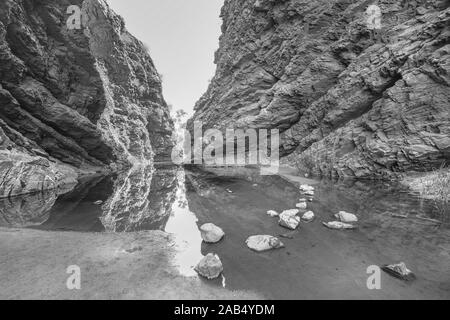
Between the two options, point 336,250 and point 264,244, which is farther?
point 264,244

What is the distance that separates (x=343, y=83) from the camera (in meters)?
21.3

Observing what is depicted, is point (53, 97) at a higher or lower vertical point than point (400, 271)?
higher

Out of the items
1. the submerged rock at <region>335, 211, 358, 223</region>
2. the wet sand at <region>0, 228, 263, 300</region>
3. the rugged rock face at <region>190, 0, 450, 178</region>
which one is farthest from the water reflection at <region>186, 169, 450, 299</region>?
the rugged rock face at <region>190, 0, 450, 178</region>

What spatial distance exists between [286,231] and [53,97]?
27.9m

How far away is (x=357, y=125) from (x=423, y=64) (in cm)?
528

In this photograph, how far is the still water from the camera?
4668 mm

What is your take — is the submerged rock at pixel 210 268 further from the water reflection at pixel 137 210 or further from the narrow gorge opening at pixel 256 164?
the water reflection at pixel 137 210

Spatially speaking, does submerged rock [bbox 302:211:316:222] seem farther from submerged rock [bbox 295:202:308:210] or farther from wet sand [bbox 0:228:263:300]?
wet sand [bbox 0:228:263:300]

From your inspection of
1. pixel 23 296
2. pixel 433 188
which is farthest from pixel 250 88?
pixel 23 296

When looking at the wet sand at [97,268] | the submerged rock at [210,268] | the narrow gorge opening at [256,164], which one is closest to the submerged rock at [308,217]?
the narrow gorge opening at [256,164]

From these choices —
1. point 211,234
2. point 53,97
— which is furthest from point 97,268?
point 53,97

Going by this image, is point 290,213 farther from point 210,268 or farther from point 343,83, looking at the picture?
point 343,83

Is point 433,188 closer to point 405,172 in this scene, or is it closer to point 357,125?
point 405,172

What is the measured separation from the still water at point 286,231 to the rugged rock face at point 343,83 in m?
3.57
